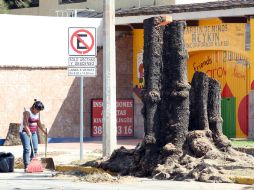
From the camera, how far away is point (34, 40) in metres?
31.0

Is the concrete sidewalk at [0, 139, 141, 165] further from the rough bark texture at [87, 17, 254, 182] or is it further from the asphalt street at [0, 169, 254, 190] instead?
the asphalt street at [0, 169, 254, 190]

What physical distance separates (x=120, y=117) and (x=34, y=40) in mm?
4599

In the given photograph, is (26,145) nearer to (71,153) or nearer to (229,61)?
(71,153)

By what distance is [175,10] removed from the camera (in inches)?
1194

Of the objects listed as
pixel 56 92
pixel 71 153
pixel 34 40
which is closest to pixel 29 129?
pixel 71 153

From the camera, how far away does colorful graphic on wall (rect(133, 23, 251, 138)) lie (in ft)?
95.4

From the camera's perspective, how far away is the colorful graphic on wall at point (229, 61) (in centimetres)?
2908

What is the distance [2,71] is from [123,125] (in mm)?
5482

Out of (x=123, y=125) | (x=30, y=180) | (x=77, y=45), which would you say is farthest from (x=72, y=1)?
(x=30, y=180)

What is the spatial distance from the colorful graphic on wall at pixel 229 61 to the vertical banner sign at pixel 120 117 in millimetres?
3632

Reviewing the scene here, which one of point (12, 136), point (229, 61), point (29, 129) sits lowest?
point (12, 136)

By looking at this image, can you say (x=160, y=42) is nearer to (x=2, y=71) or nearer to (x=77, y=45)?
(x=77, y=45)

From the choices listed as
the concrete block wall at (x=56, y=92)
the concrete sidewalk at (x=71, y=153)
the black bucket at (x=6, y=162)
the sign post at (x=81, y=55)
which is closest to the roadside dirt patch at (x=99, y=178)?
the concrete sidewalk at (x=71, y=153)

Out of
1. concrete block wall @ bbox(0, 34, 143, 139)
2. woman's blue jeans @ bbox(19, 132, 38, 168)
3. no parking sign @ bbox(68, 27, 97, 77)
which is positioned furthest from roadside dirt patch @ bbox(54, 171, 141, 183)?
concrete block wall @ bbox(0, 34, 143, 139)
